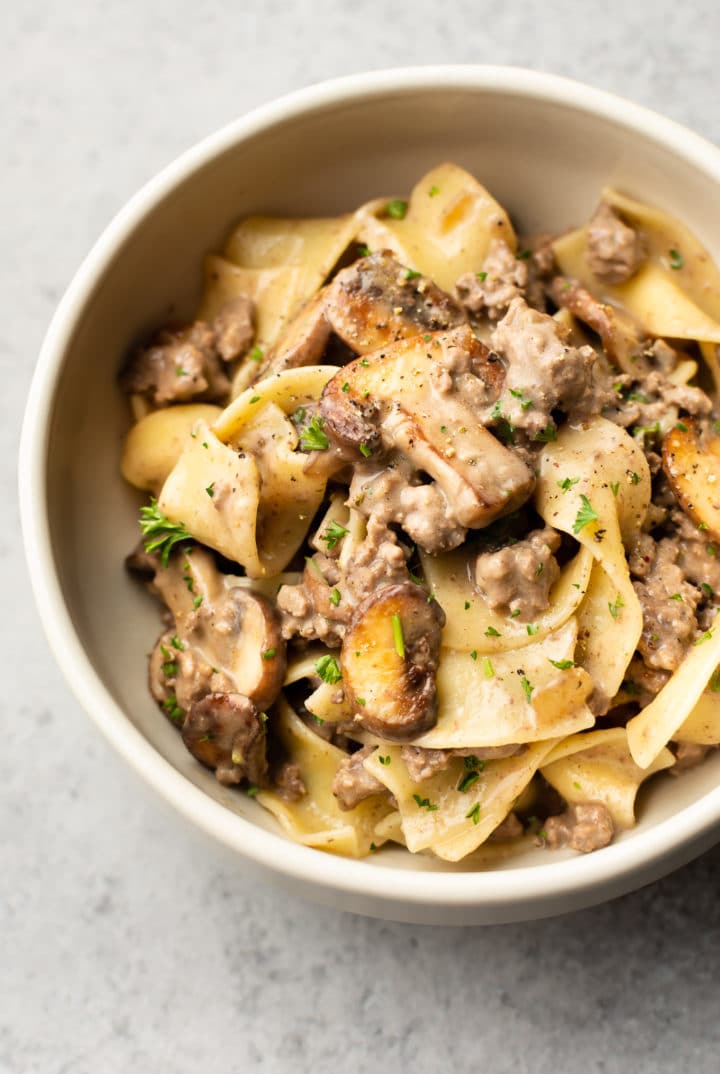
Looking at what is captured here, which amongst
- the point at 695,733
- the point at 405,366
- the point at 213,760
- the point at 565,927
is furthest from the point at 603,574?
the point at 565,927

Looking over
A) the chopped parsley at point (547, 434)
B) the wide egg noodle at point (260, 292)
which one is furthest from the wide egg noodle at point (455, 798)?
the wide egg noodle at point (260, 292)

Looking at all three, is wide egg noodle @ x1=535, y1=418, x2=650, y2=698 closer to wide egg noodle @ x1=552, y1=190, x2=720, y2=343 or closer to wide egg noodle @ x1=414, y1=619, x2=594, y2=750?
wide egg noodle @ x1=414, y1=619, x2=594, y2=750

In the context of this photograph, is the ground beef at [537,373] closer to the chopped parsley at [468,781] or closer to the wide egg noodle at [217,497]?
the wide egg noodle at [217,497]

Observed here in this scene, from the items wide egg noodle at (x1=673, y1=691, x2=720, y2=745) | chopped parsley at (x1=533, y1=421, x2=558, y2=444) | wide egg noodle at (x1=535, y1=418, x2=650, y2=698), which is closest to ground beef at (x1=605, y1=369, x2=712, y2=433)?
wide egg noodle at (x1=535, y1=418, x2=650, y2=698)

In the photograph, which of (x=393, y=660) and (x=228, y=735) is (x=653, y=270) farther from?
(x=228, y=735)

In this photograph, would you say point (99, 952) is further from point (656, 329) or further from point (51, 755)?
point (656, 329)

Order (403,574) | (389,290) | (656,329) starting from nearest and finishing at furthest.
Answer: (403,574)
(389,290)
(656,329)
